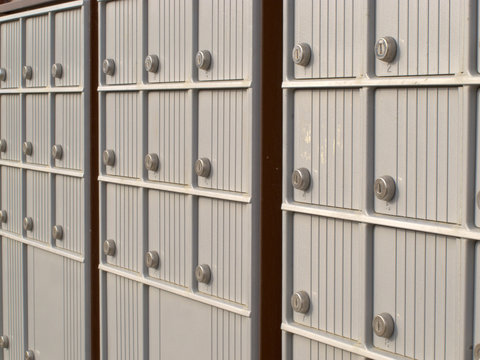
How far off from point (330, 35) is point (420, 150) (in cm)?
60

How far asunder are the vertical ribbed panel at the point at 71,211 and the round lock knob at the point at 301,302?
1.88 meters

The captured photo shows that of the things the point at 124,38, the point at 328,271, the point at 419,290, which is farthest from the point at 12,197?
the point at 419,290

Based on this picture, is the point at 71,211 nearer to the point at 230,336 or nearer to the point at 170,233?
the point at 170,233

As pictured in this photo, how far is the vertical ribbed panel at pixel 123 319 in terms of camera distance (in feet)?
14.3

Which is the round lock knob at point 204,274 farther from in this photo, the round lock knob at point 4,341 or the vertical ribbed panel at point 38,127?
the round lock knob at point 4,341

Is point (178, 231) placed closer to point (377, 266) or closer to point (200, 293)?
point (200, 293)

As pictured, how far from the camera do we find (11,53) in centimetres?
562

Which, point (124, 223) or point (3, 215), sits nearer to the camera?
point (124, 223)

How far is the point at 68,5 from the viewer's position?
193 inches

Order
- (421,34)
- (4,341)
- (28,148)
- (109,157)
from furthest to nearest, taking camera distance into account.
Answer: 1. (4,341)
2. (28,148)
3. (109,157)
4. (421,34)

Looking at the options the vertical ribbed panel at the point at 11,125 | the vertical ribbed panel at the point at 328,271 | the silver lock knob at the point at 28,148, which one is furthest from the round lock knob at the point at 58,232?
the vertical ribbed panel at the point at 328,271

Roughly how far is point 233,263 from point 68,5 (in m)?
2.07

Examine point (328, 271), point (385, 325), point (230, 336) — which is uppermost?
point (328, 271)

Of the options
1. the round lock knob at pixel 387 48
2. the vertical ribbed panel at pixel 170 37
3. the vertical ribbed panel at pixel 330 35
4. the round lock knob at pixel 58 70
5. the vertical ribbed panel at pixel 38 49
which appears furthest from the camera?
the vertical ribbed panel at pixel 38 49
